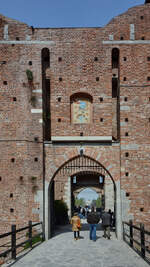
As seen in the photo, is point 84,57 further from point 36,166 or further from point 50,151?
point 36,166

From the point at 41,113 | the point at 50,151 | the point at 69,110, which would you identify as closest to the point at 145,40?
the point at 69,110

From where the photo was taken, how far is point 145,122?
10859mm

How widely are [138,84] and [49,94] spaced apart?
3.72m

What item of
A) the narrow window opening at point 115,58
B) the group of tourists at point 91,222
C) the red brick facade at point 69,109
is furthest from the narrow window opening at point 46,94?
the group of tourists at point 91,222

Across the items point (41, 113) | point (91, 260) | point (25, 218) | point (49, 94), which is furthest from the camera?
point (49, 94)

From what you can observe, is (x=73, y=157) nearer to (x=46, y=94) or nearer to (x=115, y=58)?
(x=46, y=94)

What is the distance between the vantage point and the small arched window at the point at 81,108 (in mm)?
11323

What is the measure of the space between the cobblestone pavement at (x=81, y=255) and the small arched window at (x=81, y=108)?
442cm

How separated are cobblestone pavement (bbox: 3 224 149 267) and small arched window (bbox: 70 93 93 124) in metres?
4.42

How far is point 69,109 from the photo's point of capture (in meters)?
11.1

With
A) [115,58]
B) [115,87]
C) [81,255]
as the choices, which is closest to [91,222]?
[81,255]

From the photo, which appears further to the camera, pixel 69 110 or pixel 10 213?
pixel 69 110

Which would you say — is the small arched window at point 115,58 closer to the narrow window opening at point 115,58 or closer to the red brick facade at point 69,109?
the narrow window opening at point 115,58

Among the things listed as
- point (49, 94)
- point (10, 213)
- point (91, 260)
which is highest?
point (49, 94)
